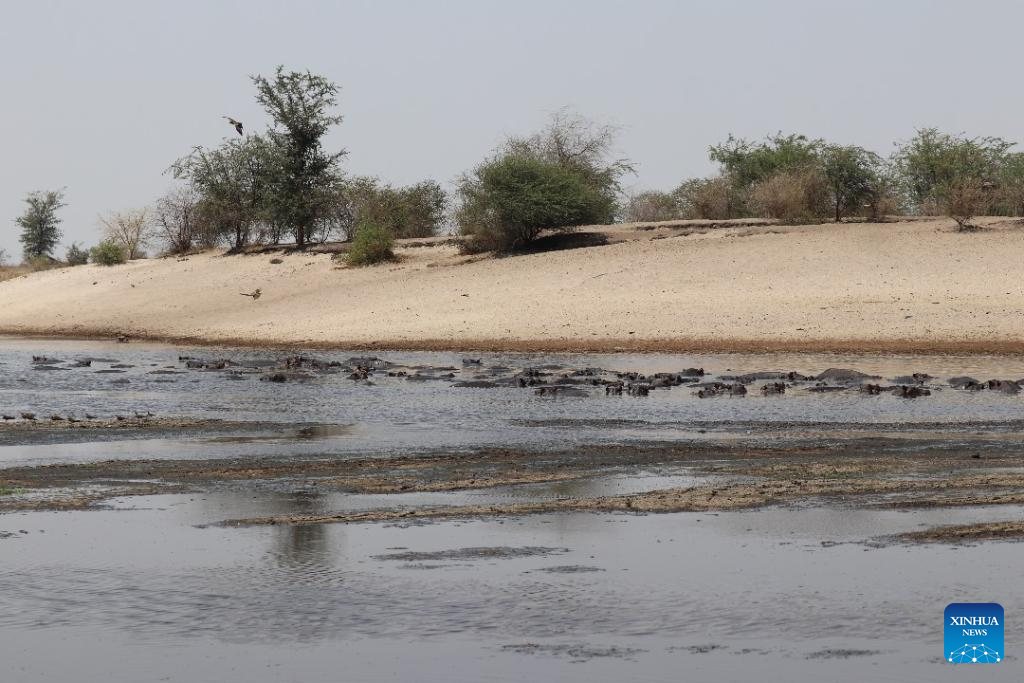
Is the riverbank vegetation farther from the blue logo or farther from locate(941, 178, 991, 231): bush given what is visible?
the blue logo

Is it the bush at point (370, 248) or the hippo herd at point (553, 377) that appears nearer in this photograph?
the hippo herd at point (553, 377)

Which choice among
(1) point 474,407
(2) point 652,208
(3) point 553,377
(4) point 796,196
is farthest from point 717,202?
(1) point 474,407

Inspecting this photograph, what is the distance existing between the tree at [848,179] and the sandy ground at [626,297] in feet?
15.6

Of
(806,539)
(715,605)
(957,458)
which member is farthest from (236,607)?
(957,458)

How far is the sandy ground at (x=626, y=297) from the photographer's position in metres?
33.9

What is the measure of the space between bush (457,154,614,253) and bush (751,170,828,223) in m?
6.31

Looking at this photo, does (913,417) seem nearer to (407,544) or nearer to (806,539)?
(806,539)

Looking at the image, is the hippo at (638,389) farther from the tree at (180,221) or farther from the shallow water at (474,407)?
the tree at (180,221)

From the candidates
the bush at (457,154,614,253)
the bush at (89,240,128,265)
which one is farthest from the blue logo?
the bush at (89,240,128,265)

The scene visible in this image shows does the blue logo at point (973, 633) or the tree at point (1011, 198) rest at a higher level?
the tree at point (1011, 198)

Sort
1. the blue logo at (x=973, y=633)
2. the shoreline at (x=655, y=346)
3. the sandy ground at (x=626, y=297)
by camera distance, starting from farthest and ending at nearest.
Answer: the sandy ground at (x=626, y=297), the shoreline at (x=655, y=346), the blue logo at (x=973, y=633)

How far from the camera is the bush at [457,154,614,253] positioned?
5028cm

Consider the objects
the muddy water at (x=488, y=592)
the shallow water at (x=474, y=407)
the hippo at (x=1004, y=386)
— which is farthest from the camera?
the hippo at (x=1004, y=386)

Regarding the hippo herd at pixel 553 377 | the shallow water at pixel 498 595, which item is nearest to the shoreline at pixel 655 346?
the hippo herd at pixel 553 377
